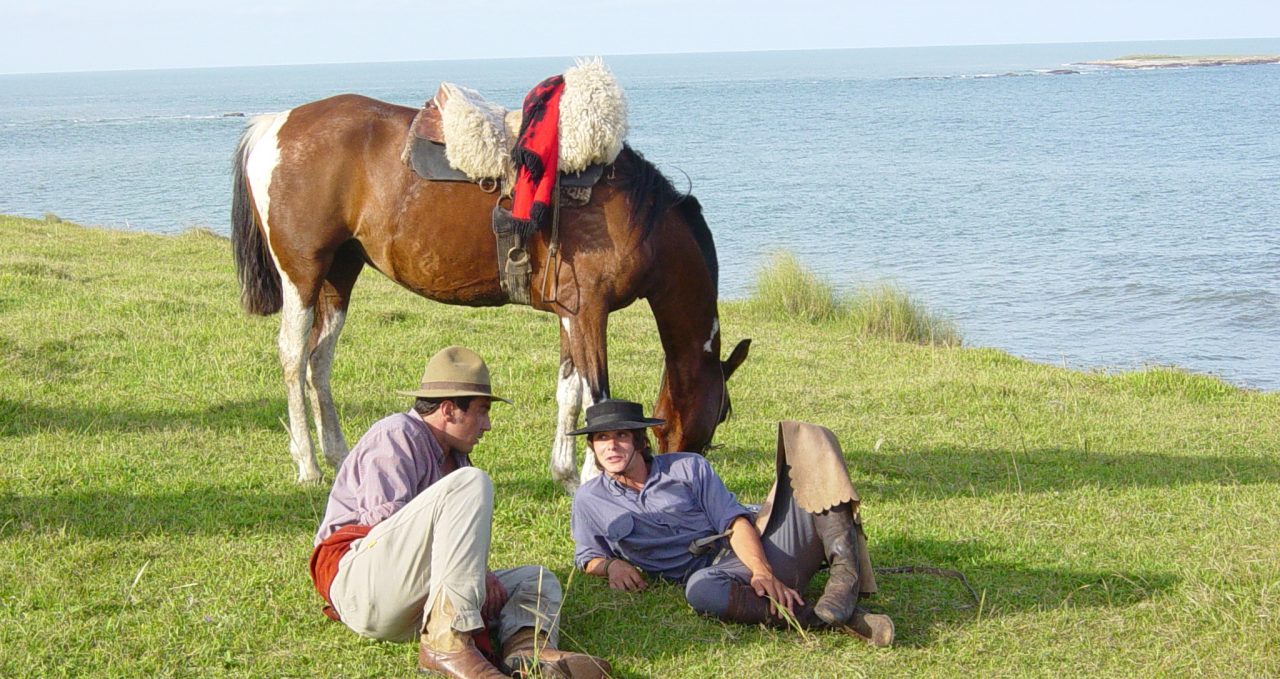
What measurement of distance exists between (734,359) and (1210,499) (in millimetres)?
2811

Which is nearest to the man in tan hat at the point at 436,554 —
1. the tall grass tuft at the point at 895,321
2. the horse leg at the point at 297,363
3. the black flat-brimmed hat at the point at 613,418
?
the black flat-brimmed hat at the point at 613,418

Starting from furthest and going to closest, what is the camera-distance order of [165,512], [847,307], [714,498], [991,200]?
[991,200] < [847,307] < [165,512] < [714,498]

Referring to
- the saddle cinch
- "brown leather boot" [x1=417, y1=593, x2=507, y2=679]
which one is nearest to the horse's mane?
the saddle cinch

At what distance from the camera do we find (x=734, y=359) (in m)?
6.86

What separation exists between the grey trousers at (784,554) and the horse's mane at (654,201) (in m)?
1.82

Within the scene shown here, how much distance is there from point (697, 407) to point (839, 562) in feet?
6.37

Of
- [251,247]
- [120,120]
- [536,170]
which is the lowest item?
[120,120]

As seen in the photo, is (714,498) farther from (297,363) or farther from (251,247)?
(251,247)

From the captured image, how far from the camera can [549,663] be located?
169 inches

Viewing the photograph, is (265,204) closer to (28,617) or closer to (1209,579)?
(28,617)

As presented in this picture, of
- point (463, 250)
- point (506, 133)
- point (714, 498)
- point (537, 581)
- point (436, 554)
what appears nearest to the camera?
point (436, 554)

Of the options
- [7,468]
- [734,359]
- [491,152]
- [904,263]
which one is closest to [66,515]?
[7,468]

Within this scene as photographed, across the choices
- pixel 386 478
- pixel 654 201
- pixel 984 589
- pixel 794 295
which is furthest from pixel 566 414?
pixel 794 295

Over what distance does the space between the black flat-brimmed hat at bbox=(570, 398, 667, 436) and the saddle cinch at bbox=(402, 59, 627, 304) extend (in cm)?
168
